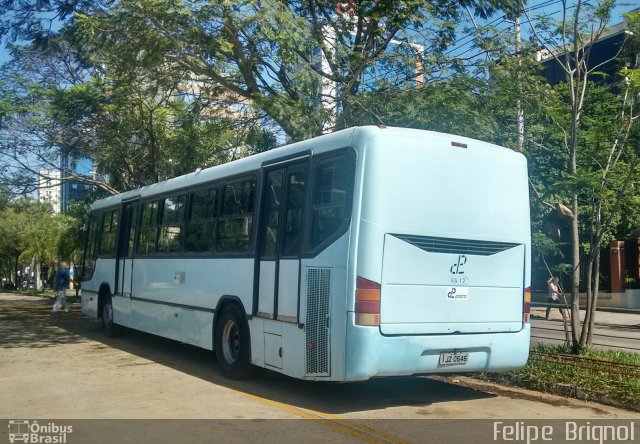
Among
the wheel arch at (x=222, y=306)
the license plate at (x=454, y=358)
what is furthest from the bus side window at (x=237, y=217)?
the license plate at (x=454, y=358)

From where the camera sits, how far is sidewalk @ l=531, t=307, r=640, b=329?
22344mm

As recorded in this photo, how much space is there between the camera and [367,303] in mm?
7160

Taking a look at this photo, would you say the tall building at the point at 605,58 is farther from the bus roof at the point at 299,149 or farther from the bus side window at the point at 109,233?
the bus side window at the point at 109,233

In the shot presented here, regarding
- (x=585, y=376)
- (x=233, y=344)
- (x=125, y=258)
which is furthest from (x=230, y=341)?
(x=125, y=258)

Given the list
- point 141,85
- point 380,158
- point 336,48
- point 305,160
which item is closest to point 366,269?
point 380,158

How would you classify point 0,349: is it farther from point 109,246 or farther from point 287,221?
point 287,221

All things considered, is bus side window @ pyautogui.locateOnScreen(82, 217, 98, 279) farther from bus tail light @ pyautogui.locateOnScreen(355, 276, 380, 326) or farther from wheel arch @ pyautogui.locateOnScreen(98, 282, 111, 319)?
bus tail light @ pyautogui.locateOnScreen(355, 276, 380, 326)

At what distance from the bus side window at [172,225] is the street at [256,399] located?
1984mm

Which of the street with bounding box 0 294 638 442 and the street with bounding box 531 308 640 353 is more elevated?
the street with bounding box 531 308 640 353

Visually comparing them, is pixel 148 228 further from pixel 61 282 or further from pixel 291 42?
pixel 61 282

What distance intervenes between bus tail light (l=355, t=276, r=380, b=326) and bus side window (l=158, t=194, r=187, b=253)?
5020 mm

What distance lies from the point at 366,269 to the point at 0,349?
902 centimetres

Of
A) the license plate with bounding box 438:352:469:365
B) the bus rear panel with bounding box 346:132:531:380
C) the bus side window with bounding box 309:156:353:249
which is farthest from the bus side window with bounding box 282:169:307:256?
the license plate with bounding box 438:352:469:365

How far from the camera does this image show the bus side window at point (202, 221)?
10391 millimetres
